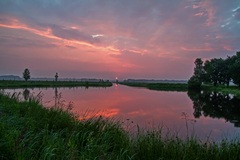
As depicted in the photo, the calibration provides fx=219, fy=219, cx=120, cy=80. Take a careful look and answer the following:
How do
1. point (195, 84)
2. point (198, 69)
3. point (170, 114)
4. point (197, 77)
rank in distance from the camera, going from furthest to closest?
point (198, 69) → point (197, 77) → point (195, 84) → point (170, 114)

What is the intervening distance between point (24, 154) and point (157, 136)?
4.08 m

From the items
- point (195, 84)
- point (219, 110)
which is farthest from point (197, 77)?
point (219, 110)

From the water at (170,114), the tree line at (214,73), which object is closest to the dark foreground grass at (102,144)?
the water at (170,114)

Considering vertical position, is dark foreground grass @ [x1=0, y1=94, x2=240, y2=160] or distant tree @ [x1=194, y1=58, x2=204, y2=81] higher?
distant tree @ [x1=194, y1=58, x2=204, y2=81]

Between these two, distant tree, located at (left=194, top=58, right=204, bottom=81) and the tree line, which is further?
distant tree, located at (left=194, top=58, right=204, bottom=81)

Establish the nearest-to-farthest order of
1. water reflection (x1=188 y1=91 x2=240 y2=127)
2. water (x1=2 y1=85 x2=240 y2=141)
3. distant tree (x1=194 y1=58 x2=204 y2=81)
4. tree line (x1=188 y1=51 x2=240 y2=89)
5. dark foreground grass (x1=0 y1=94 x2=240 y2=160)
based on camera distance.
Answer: dark foreground grass (x1=0 y1=94 x2=240 y2=160) → water (x1=2 y1=85 x2=240 y2=141) → water reflection (x1=188 y1=91 x2=240 y2=127) → tree line (x1=188 y1=51 x2=240 y2=89) → distant tree (x1=194 y1=58 x2=204 y2=81)

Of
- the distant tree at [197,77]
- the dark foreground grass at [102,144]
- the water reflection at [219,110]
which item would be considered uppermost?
the distant tree at [197,77]

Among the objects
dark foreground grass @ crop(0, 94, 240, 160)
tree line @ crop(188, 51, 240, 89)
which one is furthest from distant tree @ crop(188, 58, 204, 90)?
dark foreground grass @ crop(0, 94, 240, 160)

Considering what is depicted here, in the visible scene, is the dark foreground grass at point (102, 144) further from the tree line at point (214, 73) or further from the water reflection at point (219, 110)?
the tree line at point (214, 73)

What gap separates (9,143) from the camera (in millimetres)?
4406

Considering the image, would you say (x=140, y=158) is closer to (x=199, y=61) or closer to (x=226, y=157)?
(x=226, y=157)

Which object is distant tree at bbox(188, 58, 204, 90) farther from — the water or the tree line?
the water

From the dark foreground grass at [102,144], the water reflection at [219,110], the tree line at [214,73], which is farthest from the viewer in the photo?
the tree line at [214,73]

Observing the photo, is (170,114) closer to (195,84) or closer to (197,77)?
(195,84)
